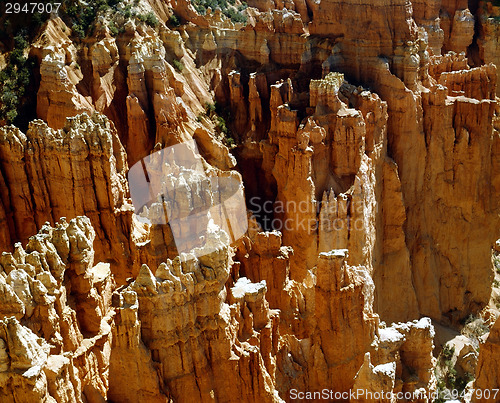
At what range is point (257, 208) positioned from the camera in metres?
28.8

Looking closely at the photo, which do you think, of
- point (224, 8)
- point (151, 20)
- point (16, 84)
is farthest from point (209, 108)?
point (224, 8)

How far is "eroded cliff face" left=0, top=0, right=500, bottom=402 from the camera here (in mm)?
14625

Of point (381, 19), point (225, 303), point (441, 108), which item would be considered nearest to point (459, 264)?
point (441, 108)

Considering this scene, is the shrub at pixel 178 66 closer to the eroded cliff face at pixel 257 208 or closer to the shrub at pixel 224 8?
the eroded cliff face at pixel 257 208

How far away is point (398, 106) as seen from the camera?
2928cm

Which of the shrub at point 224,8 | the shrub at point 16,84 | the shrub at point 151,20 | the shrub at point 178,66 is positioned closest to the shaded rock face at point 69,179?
the shrub at point 16,84

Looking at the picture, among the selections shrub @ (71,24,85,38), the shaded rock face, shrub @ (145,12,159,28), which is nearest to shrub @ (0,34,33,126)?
shrub @ (71,24,85,38)

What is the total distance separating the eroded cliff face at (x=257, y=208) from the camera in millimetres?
14625

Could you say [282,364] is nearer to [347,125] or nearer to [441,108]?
[347,125]

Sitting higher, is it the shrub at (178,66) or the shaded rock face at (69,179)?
the shrub at (178,66)

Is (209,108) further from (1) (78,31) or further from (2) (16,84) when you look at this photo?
(2) (16,84)

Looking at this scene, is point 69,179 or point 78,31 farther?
point 78,31

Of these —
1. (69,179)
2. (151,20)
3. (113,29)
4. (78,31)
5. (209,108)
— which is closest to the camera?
(69,179)

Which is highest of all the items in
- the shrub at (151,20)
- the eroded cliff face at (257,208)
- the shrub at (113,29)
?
the shrub at (151,20)
